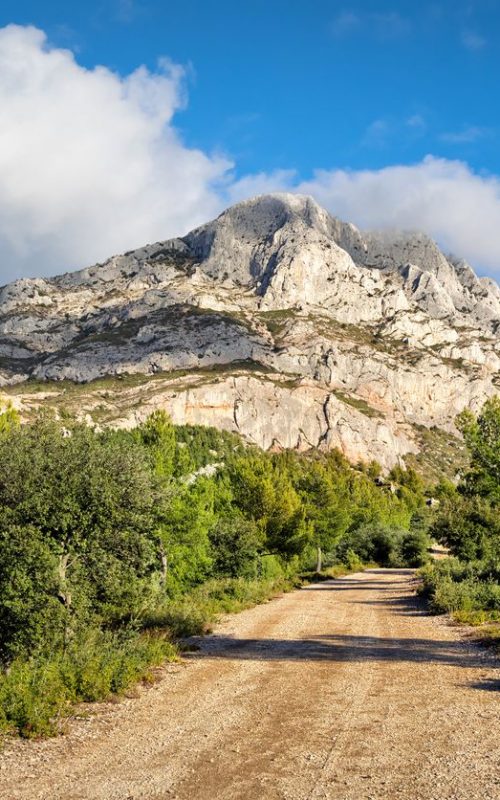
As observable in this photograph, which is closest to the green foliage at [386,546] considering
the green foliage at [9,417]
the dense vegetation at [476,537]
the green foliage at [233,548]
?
the dense vegetation at [476,537]

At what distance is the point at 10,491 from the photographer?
15312 millimetres

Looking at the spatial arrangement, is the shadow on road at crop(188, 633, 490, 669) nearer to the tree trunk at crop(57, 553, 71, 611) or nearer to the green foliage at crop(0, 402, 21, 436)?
the tree trunk at crop(57, 553, 71, 611)

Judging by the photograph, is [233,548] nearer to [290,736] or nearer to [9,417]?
[9,417]

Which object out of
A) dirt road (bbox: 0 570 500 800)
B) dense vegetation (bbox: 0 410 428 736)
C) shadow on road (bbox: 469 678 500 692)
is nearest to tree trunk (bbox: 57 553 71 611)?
dense vegetation (bbox: 0 410 428 736)

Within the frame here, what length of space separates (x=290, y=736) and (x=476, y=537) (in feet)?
142

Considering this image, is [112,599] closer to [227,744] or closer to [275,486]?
[227,744]

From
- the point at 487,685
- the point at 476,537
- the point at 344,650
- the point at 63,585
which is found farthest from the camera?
the point at 476,537

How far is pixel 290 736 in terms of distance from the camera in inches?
382

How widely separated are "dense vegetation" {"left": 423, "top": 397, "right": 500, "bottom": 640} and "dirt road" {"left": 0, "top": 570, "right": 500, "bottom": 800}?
6.43 meters

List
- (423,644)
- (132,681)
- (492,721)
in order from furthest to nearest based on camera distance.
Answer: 1. (423,644)
2. (132,681)
3. (492,721)

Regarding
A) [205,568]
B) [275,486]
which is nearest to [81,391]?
[275,486]

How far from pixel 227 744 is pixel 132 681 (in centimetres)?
480

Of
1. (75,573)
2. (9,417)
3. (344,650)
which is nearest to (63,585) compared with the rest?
(75,573)

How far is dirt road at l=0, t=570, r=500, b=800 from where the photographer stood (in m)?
7.59
